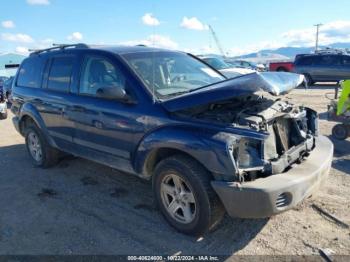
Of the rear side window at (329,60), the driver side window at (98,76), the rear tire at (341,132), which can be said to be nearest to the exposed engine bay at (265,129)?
the driver side window at (98,76)

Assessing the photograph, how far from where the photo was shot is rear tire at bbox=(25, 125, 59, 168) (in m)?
5.79

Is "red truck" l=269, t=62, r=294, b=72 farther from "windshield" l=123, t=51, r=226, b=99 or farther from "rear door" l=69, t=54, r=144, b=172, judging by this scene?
"rear door" l=69, t=54, r=144, b=172

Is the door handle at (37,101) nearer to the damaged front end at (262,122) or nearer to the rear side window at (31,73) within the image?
the rear side window at (31,73)

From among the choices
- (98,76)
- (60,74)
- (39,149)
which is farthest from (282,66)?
(98,76)

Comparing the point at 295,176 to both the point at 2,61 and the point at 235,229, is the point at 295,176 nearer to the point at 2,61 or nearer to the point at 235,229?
the point at 235,229

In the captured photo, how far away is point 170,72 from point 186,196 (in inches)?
65.4

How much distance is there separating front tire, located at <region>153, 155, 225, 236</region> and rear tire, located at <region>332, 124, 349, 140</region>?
14.9 ft

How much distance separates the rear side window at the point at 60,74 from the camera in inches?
195

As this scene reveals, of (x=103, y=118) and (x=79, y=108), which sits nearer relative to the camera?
(x=103, y=118)

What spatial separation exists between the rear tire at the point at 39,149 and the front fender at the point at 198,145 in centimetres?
259

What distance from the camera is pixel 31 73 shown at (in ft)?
19.6

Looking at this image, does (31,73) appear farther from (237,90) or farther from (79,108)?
(237,90)

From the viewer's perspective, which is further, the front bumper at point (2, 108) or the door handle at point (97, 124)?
the front bumper at point (2, 108)

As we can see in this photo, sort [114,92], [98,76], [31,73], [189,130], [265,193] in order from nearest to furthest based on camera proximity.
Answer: [265,193], [189,130], [114,92], [98,76], [31,73]
